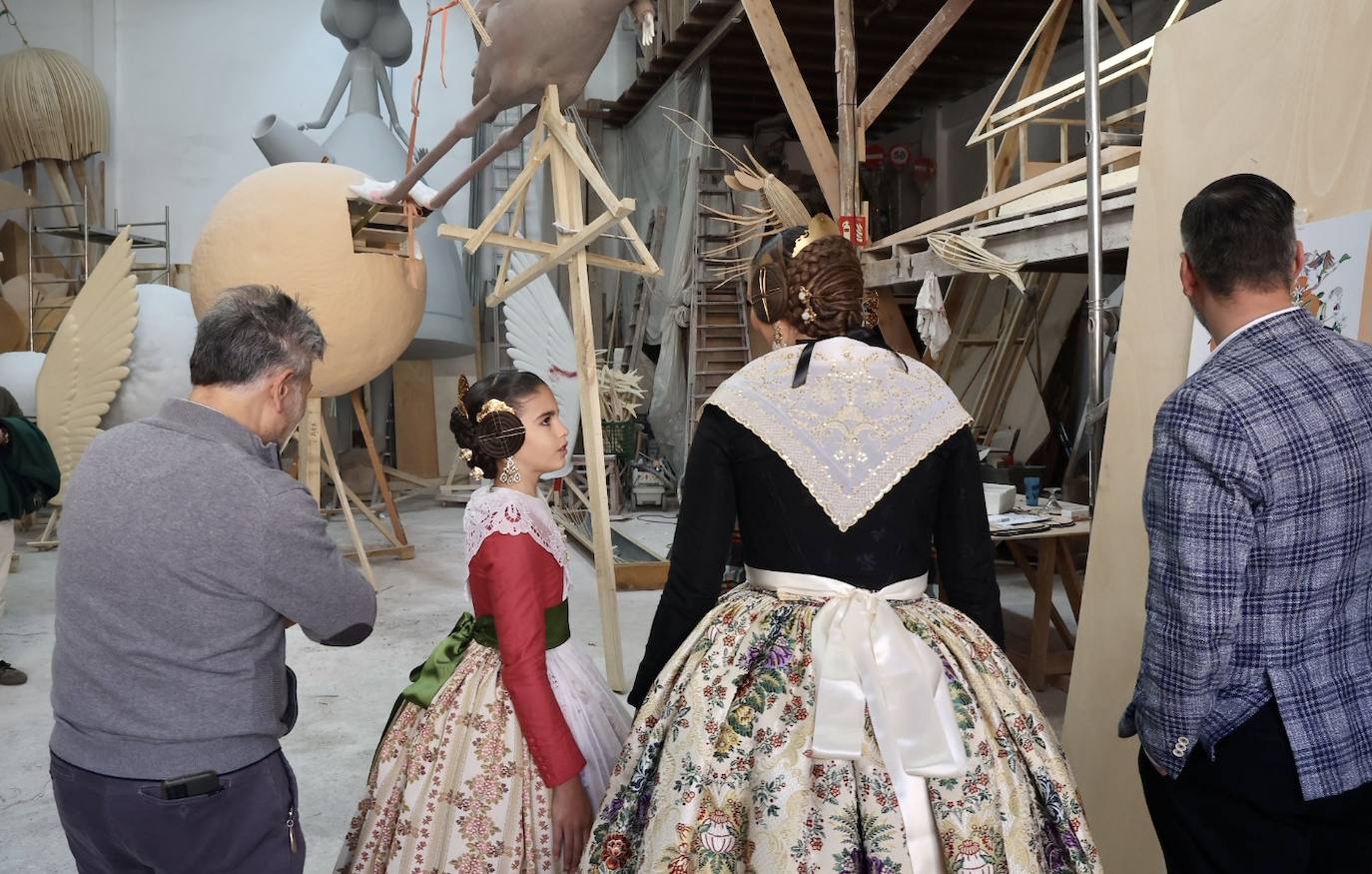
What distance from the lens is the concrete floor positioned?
302 cm

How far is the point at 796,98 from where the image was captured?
17.7ft

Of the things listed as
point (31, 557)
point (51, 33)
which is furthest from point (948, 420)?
point (51, 33)

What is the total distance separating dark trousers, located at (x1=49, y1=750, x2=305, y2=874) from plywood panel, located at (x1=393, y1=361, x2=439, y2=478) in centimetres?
910

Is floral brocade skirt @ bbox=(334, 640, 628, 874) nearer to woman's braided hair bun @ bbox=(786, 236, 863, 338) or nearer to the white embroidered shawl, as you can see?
the white embroidered shawl

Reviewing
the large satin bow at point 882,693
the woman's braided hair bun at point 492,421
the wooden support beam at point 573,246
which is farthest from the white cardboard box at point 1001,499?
the large satin bow at point 882,693

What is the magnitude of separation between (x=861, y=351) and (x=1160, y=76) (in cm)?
142

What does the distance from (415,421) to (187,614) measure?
9.29 meters

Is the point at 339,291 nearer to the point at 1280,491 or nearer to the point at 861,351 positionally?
the point at 861,351

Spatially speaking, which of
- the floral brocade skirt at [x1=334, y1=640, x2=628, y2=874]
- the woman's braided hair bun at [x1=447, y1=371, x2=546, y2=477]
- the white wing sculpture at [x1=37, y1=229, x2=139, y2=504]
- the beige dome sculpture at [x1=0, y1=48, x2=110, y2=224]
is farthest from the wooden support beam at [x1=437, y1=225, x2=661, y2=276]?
the beige dome sculpture at [x1=0, y1=48, x2=110, y2=224]

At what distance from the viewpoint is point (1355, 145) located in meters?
1.99

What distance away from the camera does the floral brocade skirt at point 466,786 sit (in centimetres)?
191

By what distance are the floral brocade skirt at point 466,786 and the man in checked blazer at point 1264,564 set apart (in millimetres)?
1087

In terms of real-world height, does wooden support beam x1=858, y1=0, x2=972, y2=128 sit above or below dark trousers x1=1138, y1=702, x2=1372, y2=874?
above

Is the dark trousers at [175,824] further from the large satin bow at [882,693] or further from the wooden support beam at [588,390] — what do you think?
the wooden support beam at [588,390]
